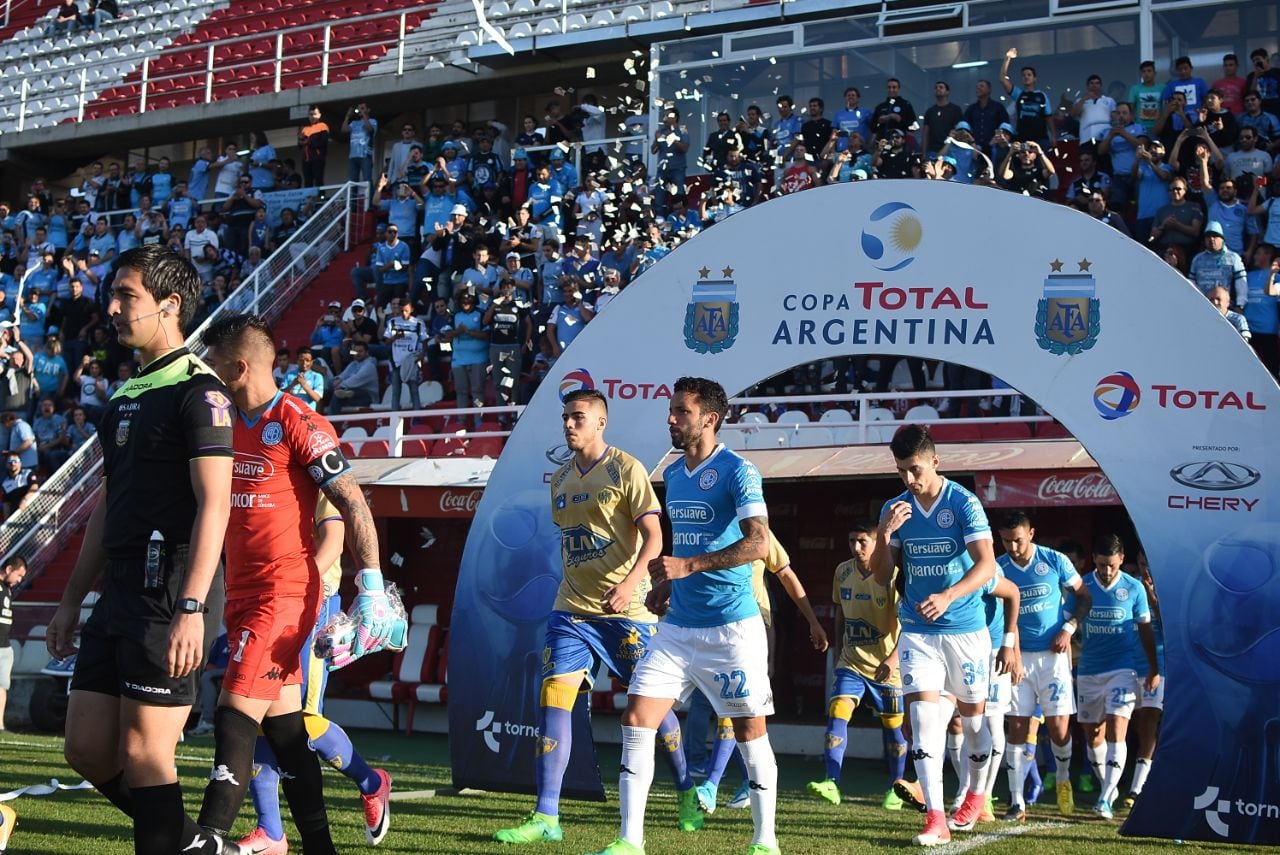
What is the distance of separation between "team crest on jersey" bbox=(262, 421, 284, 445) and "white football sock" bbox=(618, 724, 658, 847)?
2144 mm

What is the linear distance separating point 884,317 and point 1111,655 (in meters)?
3.25

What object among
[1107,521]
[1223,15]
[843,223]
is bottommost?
[1107,521]

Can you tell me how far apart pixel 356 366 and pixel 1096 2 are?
10364mm

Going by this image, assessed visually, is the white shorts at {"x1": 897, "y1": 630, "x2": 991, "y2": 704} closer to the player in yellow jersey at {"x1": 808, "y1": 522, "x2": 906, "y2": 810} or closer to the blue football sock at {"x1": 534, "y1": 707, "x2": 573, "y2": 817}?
the player in yellow jersey at {"x1": 808, "y1": 522, "x2": 906, "y2": 810}

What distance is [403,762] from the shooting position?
13453mm

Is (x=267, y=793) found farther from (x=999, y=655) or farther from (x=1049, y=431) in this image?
(x=1049, y=431)

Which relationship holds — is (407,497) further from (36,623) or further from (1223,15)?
(1223,15)

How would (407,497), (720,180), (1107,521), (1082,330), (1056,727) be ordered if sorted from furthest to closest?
(720,180) → (407,497) → (1107,521) → (1056,727) → (1082,330)

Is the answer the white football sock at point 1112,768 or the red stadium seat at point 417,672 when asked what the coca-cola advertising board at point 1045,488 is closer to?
the white football sock at point 1112,768

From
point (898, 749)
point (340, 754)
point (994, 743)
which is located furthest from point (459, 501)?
point (340, 754)

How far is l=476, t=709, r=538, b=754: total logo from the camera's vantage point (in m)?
10.2

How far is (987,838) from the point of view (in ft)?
28.1

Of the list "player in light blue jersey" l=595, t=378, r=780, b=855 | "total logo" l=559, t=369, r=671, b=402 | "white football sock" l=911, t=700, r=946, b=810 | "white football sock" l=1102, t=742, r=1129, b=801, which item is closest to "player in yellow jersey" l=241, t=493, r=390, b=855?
"player in light blue jersey" l=595, t=378, r=780, b=855

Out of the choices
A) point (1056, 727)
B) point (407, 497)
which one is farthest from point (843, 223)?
point (407, 497)
